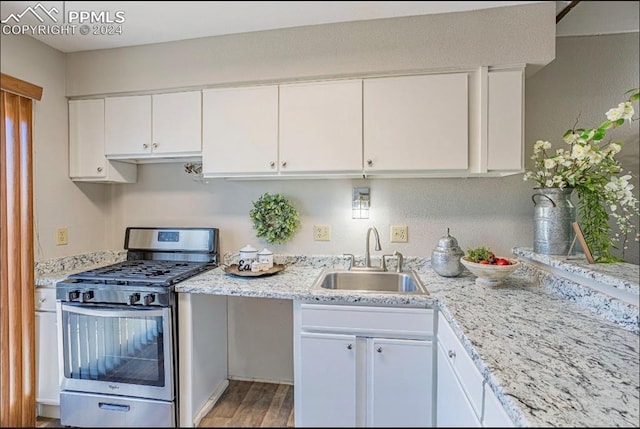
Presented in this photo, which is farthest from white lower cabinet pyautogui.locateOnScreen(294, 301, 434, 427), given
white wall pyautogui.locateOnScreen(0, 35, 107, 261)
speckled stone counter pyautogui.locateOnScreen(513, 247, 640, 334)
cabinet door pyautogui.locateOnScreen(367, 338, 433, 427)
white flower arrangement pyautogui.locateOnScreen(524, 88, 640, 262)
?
white wall pyautogui.locateOnScreen(0, 35, 107, 261)

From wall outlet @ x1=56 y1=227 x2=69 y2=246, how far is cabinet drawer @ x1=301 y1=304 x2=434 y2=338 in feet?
4.95

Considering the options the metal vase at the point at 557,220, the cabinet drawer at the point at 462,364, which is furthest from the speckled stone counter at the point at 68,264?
the metal vase at the point at 557,220

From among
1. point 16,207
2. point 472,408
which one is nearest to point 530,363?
point 472,408

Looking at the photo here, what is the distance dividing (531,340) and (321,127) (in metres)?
1.25

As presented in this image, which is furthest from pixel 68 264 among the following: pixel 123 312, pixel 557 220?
pixel 557 220

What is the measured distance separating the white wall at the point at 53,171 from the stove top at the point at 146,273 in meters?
0.32

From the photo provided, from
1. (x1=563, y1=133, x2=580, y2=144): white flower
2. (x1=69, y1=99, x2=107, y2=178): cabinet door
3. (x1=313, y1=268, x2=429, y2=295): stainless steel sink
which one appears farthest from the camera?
(x1=69, y1=99, x2=107, y2=178): cabinet door

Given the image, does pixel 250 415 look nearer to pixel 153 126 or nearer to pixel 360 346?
pixel 360 346

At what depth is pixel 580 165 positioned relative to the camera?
1290 mm

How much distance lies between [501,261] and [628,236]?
2.36ft

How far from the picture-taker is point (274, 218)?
1.89 meters

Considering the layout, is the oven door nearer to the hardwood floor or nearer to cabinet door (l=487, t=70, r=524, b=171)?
the hardwood floor

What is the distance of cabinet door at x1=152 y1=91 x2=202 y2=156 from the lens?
1.71 meters

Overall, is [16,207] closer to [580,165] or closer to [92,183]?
[92,183]
